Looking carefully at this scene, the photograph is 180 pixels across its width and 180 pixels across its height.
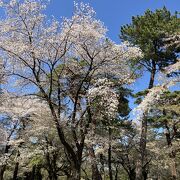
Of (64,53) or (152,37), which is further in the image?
(152,37)

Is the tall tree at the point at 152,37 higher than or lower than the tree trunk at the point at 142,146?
higher

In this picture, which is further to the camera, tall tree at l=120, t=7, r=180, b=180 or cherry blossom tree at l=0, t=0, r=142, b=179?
tall tree at l=120, t=7, r=180, b=180

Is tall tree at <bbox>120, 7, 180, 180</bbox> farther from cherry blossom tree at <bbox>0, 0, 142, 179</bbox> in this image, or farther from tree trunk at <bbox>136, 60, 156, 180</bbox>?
cherry blossom tree at <bbox>0, 0, 142, 179</bbox>

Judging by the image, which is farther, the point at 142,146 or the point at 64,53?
the point at 142,146

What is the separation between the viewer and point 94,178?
18.7m

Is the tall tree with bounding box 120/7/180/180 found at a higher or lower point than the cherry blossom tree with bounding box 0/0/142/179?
higher

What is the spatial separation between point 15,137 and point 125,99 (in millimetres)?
9007

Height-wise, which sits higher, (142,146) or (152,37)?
(152,37)

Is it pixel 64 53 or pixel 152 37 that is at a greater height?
pixel 152 37

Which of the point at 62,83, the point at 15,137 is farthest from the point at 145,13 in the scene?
the point at 15,137

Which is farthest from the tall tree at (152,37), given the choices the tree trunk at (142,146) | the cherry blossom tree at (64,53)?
the cherry blossom tree at (64,53)

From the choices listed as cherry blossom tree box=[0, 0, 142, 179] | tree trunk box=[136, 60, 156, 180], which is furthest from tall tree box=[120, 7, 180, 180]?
cherry blossom tree box=[0, 0, 142, 179]

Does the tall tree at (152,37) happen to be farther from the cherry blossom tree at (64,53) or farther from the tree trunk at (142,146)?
the cherry blossom tree at (64,53)

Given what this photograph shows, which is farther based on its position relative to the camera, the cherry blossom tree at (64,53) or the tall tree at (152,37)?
the tall tree at (152,37)
